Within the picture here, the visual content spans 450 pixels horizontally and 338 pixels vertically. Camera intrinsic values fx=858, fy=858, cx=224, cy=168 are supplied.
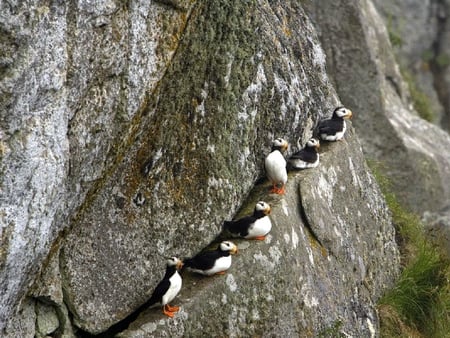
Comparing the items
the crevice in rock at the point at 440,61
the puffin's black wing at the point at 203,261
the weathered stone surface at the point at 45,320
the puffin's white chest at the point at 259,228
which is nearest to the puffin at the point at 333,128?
the puffin's white chest at the point at 259,228

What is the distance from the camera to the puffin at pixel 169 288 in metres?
7.21

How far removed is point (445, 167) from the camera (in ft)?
47.8

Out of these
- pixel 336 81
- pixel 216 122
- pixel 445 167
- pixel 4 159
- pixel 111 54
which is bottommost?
pixel 445 167

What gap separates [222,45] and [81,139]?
2.20m

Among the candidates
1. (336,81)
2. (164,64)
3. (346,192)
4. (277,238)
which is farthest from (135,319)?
(336,81)

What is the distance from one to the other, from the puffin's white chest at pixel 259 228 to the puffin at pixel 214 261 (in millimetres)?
261

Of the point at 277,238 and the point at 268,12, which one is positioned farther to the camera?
the point at 268,12

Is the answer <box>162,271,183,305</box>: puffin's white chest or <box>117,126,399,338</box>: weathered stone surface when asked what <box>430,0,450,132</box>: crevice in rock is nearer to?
<box>117,126,399,338</box>: weathered stone surface

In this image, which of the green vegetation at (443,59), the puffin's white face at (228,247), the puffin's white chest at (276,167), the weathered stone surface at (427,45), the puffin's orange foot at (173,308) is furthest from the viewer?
the green vegetation at (443,59)

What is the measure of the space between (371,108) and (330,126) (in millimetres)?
4531

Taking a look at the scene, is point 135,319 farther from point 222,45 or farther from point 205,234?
point 222,45

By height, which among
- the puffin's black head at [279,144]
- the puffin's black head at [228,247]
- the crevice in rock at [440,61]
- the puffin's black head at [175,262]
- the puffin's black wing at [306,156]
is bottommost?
the crevice in rock at [440,61]

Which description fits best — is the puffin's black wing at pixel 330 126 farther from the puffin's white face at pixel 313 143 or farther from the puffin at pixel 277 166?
the puffin at pixel 277 166

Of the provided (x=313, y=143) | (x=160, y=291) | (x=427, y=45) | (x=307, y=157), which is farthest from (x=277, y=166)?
(x=427, y=45)
